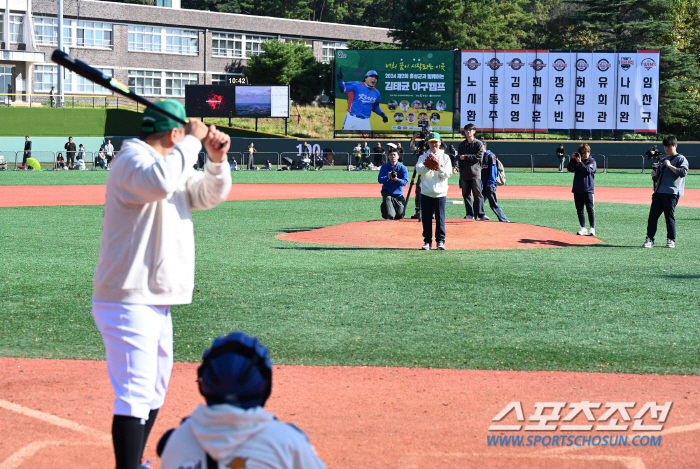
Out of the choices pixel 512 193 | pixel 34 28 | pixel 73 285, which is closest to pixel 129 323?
pixel 73 285

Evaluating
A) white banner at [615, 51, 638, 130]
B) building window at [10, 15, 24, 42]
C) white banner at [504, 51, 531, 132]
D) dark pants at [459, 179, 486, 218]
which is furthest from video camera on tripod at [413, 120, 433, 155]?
building window at [10, 15, 24, 42]

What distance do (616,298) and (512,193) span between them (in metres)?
20.2

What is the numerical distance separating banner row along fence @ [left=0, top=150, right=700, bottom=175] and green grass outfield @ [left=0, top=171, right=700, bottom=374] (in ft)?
94.7

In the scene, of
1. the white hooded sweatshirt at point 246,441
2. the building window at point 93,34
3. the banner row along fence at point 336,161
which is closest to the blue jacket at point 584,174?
the white hooded sweatshirt at point 246,441

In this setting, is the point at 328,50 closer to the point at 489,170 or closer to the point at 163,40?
the point at 163,40

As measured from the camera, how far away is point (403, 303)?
936 cm

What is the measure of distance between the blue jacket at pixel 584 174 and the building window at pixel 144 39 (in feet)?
204

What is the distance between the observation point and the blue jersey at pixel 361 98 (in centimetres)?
4703

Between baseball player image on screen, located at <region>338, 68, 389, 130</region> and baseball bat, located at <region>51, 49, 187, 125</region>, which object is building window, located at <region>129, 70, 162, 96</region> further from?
baseball bat, located at <region>51, 49, 187, 125</region>

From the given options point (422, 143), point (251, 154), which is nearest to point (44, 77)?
point (251, 154)

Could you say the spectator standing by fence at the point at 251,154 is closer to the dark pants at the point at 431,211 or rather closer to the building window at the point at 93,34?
the building window at the point at 93,34

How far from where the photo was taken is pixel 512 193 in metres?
29.5

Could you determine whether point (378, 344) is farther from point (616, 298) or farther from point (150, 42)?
point (150, 42)

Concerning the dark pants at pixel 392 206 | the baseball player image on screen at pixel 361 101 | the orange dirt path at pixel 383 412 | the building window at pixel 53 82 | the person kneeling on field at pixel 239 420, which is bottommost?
the orange dirt path at pixel 383 412
